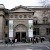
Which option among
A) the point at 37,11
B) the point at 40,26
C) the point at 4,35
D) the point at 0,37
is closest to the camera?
the point at 0,37

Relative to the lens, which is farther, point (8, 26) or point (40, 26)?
point (40, 26)

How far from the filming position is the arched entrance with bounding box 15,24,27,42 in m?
51.9

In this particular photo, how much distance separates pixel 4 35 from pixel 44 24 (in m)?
14.8

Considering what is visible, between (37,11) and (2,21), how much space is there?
18.6 metres

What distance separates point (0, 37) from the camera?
47.6 m

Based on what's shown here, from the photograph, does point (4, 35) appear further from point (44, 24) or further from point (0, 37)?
point (44, 24)

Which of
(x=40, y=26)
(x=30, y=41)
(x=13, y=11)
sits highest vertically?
(x=13, y=11)

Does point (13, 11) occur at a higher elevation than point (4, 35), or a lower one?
higher

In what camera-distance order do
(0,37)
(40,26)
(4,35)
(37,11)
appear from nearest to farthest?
(0,37) < (4,35) < (40,26) < (37,11)

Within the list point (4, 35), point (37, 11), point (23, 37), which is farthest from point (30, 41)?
point (37, 11)

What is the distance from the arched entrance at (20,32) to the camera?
51875 mm

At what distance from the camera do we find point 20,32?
171ft

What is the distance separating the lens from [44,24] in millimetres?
59125

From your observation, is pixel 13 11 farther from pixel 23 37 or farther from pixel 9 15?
pixel 23 37
